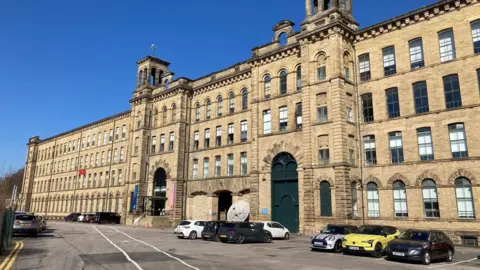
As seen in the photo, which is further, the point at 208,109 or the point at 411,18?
the point at 208,109

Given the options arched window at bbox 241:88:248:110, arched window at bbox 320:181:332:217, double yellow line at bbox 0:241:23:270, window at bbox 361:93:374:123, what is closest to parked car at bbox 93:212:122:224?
arched window at bbox 241:88:248:110

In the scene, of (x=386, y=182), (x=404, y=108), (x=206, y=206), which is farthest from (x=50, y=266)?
(x=206, y=206)

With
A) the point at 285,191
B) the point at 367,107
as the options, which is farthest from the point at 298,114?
the point at 285,191

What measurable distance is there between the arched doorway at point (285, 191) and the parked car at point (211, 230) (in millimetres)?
8405

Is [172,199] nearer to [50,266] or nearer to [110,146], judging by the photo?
[110,146]

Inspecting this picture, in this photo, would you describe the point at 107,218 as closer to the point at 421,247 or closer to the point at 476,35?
the point at 421,247

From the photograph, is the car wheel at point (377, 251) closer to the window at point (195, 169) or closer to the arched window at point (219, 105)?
the arched window at point (219, 105)

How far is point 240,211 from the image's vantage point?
3566cm

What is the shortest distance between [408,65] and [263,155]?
49.0ft

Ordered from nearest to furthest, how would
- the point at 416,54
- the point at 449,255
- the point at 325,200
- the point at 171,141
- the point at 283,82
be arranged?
the point at 449,255 < the point at 416,54 < the point at 325,200 < the point at 283,82 < the point at 171,141

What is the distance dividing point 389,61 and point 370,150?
746 centimetres

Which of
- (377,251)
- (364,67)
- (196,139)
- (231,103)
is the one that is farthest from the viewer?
(196,139)

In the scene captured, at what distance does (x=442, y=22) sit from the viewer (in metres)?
27.1

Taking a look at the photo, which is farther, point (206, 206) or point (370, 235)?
point (206, 206)
